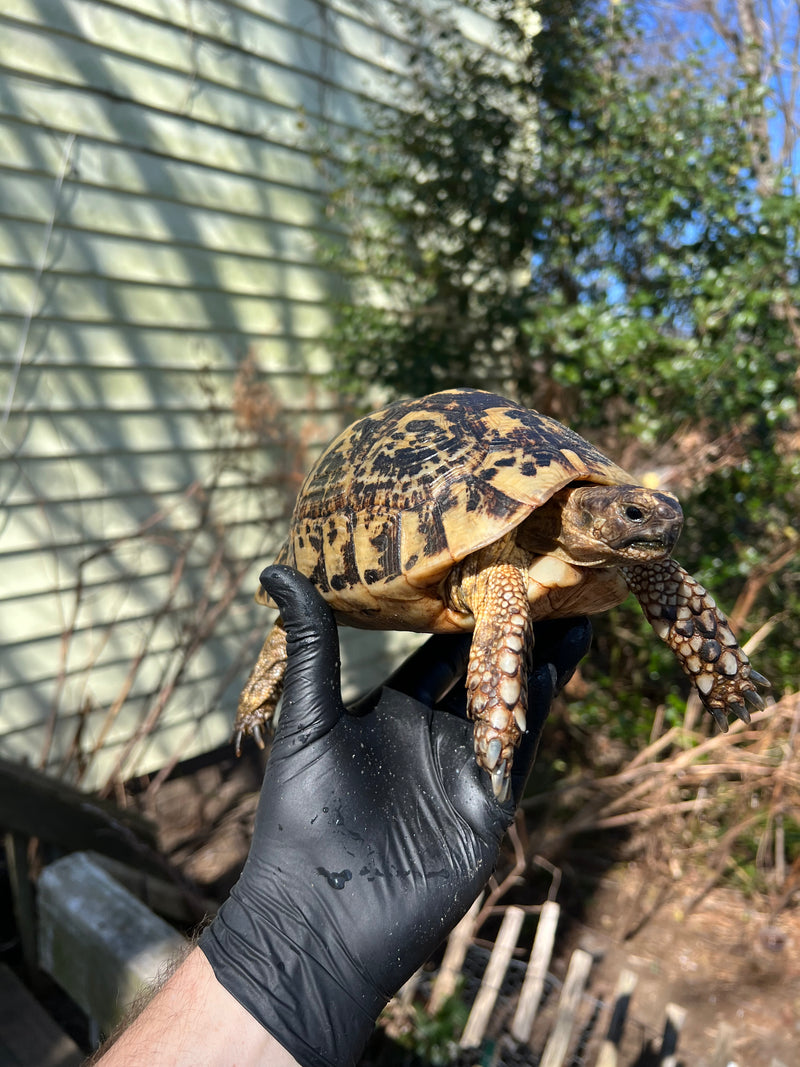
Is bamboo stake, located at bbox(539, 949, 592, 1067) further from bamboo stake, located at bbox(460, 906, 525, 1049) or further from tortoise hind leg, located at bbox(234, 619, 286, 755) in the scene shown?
tortoise hind leg, located at bbox(234, 619, 286, 755)

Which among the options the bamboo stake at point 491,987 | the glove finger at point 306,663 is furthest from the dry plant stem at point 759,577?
the glove finger at point 306,663

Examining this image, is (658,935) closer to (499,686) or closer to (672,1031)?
(672,1031)

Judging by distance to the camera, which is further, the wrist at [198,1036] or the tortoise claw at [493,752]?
the tortoise claw at [493,752]

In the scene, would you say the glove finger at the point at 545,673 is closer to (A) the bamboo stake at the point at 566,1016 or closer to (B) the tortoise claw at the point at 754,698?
(B) the tortoise claw at the point at 754,698

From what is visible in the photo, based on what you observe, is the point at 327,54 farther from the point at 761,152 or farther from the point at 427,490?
the point at 427,490

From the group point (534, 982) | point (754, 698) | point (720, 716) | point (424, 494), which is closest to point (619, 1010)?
point (534, 982)

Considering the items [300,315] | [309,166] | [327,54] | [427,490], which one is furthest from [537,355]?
[427,490]
